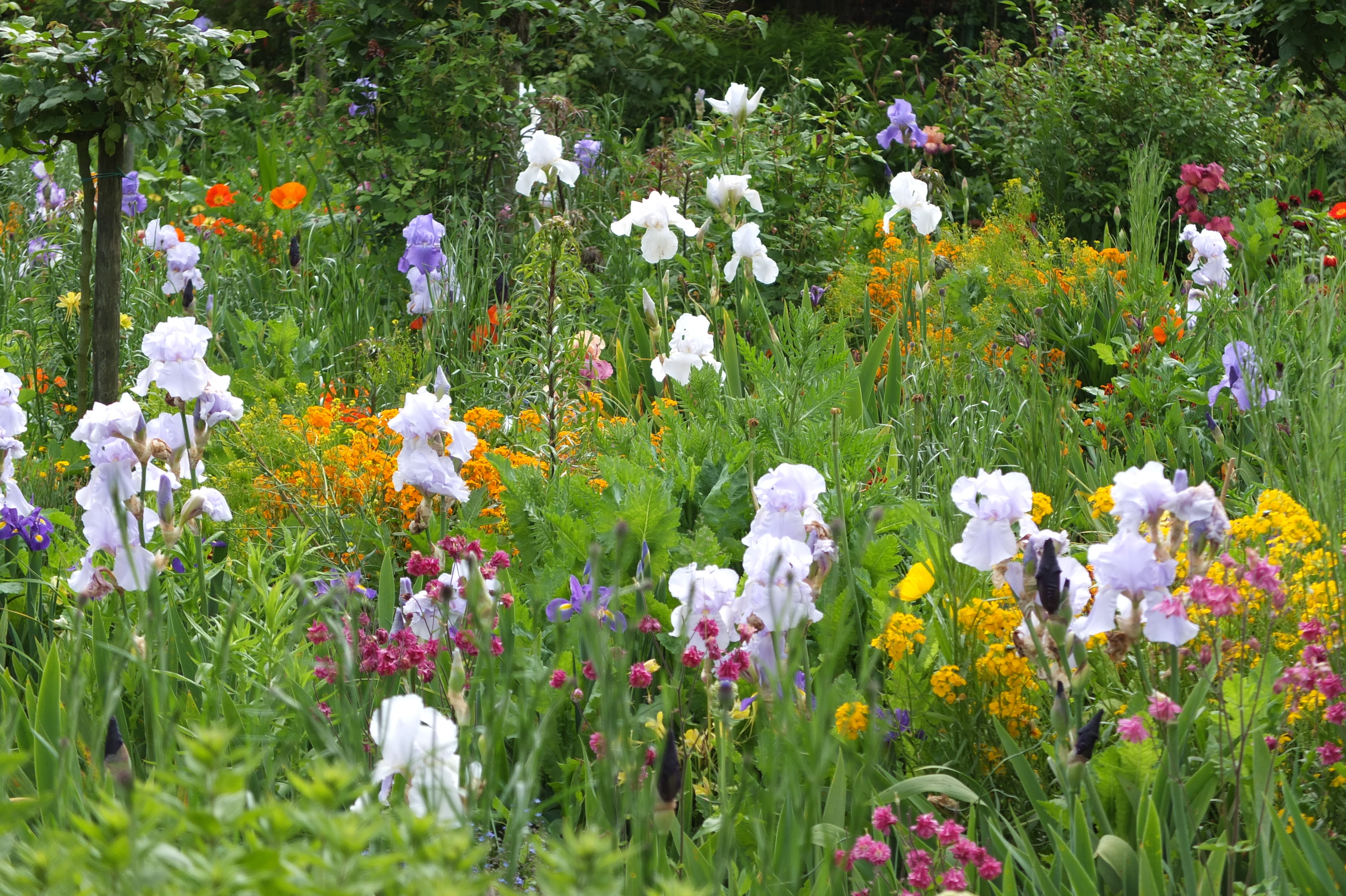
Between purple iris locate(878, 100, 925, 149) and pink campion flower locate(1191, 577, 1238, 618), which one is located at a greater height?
pink campion flower locate(1191, 577, 1238, 618)

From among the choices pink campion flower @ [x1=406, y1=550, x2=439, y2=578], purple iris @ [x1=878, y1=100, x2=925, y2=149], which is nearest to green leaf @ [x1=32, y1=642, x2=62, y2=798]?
pink campion flower @ [x1=406, y1=550, x2=439, y2=578]

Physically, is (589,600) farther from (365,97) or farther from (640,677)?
(365,97)

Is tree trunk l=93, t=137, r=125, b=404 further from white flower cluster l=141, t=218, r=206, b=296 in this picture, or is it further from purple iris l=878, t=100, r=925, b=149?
purple iris l=878, t=100, r=925, b=149

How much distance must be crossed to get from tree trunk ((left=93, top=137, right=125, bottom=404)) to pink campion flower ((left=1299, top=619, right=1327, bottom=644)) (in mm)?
2925

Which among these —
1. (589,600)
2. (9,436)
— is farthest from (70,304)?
(589,600)

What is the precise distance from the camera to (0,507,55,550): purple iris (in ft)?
7.68

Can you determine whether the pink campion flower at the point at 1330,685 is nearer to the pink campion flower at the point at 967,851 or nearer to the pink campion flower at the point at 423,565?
the pink campion flower at the point at 967,851

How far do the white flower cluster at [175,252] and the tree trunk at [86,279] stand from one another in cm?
63

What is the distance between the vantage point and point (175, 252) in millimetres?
4172

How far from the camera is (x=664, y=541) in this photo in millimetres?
2082

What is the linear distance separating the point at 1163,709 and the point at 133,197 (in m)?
4.87

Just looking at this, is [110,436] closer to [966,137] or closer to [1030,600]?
[1030,600]

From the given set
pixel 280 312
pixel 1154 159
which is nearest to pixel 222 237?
pixel 280 312

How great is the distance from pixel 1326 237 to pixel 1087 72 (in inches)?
61.2
